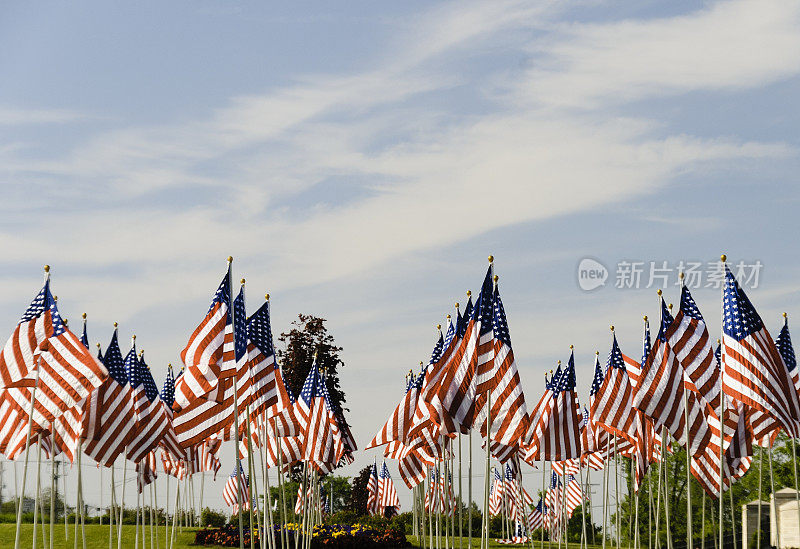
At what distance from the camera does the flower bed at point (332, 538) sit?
32.9m

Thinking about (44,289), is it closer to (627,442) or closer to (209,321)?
(209,321)

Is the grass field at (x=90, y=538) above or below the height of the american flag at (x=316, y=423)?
below

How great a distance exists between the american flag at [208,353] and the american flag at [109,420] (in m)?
3.25

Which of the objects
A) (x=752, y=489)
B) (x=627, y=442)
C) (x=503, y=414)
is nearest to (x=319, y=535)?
(x=627, y=442)

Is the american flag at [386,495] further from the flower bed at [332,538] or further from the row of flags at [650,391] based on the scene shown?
the row of flags at [650,391]

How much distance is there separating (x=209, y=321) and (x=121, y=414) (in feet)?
15.1

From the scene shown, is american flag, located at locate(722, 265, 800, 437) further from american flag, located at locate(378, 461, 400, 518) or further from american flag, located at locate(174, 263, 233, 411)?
american flag, located at locate(378, 461, 400, 518)

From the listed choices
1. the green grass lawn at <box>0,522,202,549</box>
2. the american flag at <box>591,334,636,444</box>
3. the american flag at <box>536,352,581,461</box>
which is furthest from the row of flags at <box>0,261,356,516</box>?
the green grass lawn at <box>0,522,202,549</box>

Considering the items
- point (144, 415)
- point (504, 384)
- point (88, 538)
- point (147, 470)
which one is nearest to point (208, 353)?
point (504, 384)

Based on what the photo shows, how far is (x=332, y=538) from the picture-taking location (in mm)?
33000

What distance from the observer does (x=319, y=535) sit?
1309 inches

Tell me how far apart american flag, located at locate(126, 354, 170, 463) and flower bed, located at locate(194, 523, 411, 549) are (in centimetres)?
902

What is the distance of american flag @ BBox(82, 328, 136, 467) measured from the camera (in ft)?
68.2

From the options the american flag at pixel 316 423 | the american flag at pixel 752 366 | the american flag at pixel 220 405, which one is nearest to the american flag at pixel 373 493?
the american flag at pixel 316 423
